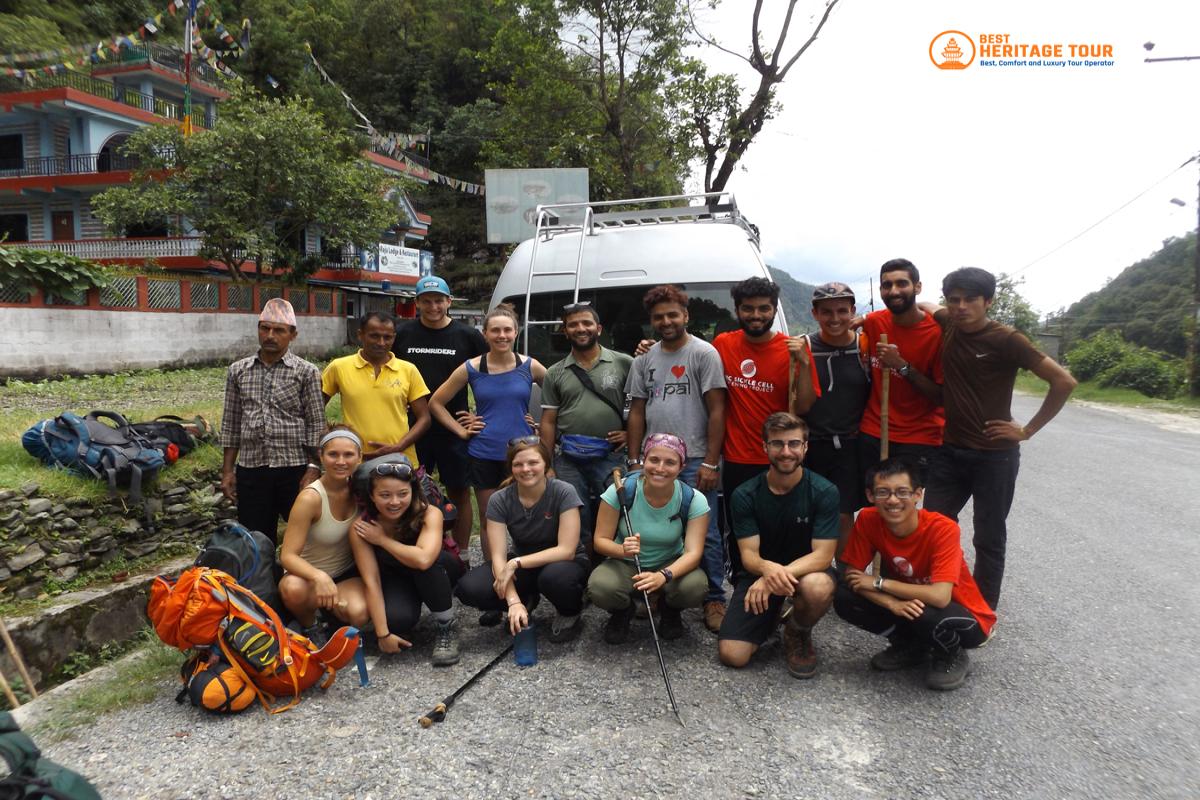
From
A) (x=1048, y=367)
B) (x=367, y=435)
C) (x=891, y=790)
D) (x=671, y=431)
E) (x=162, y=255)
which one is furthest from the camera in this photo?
(x=162, y=255)

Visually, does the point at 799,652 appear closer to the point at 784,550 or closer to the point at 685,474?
the point at 784,550

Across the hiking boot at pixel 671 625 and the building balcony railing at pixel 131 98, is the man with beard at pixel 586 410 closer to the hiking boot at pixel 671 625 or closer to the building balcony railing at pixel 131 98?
the hiking boot at pixel 671 625

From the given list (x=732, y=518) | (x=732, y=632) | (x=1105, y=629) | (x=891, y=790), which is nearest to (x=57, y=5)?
(x=732, y=518)

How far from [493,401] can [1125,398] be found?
2266cm

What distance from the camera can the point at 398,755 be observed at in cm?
291

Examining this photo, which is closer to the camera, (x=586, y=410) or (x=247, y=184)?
(x=586, y=410)

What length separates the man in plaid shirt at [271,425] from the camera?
4227mm

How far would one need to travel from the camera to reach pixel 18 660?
11.4 ft

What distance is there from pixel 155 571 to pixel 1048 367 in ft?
17.4

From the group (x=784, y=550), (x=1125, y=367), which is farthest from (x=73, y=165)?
(x=1125, y=367)

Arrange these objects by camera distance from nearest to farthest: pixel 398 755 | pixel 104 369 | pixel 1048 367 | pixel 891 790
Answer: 1. pixel 891 790
2. pixel 398 755
3. pixel 1048 367
4. pixel 104 369

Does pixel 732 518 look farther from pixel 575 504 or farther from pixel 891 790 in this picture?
pixel 891 790

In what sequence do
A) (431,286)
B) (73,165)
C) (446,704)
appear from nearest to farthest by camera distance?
(446,704) → (431,286) → (73,165)

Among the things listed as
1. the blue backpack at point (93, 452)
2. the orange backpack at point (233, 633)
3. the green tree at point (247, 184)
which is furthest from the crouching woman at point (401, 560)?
the green tree at point (247, 184)
